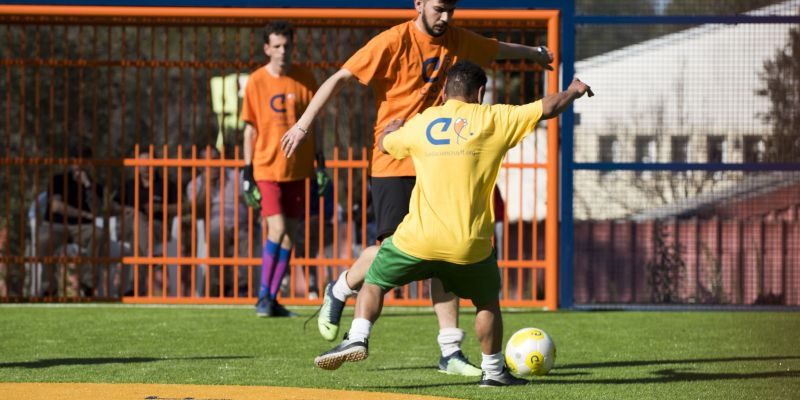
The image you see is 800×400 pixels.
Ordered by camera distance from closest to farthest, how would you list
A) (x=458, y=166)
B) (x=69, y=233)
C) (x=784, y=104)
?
(x=458, y=166) → (x=784, y=104) → (x=69, y=233)

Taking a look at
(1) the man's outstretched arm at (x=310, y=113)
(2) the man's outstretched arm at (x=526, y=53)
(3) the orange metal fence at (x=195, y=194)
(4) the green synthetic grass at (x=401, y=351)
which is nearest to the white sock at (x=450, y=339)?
(4) the green synthetic grass at (x=401, y=351)

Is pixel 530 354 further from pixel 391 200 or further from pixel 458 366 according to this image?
pixel 391 200

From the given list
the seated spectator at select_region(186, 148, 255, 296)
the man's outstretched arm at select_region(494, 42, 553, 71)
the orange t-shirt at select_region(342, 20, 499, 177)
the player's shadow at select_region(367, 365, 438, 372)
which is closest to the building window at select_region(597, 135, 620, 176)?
the seated spectator at select_region(186, 148, 255, 296)

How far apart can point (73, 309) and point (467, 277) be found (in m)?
6.72

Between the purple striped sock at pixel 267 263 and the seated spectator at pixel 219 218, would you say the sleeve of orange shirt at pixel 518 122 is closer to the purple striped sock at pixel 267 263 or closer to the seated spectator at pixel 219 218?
the purple striped sock at pixel 267 263

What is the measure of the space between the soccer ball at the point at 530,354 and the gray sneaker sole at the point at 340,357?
1226 millimetres

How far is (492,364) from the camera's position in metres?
7.25

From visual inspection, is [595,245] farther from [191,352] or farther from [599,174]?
[191,352]

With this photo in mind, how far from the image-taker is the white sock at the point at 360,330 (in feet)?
22.7

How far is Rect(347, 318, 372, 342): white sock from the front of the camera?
22.7 ft

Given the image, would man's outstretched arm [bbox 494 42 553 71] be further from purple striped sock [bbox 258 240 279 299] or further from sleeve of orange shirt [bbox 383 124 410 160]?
purple striped sock [bbox 258 240 279 299]

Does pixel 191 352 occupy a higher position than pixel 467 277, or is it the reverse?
pixel 467 277

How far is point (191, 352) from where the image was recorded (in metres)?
9.19

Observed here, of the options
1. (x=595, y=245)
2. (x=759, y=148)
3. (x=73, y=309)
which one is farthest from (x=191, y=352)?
(x=759, y=148)
